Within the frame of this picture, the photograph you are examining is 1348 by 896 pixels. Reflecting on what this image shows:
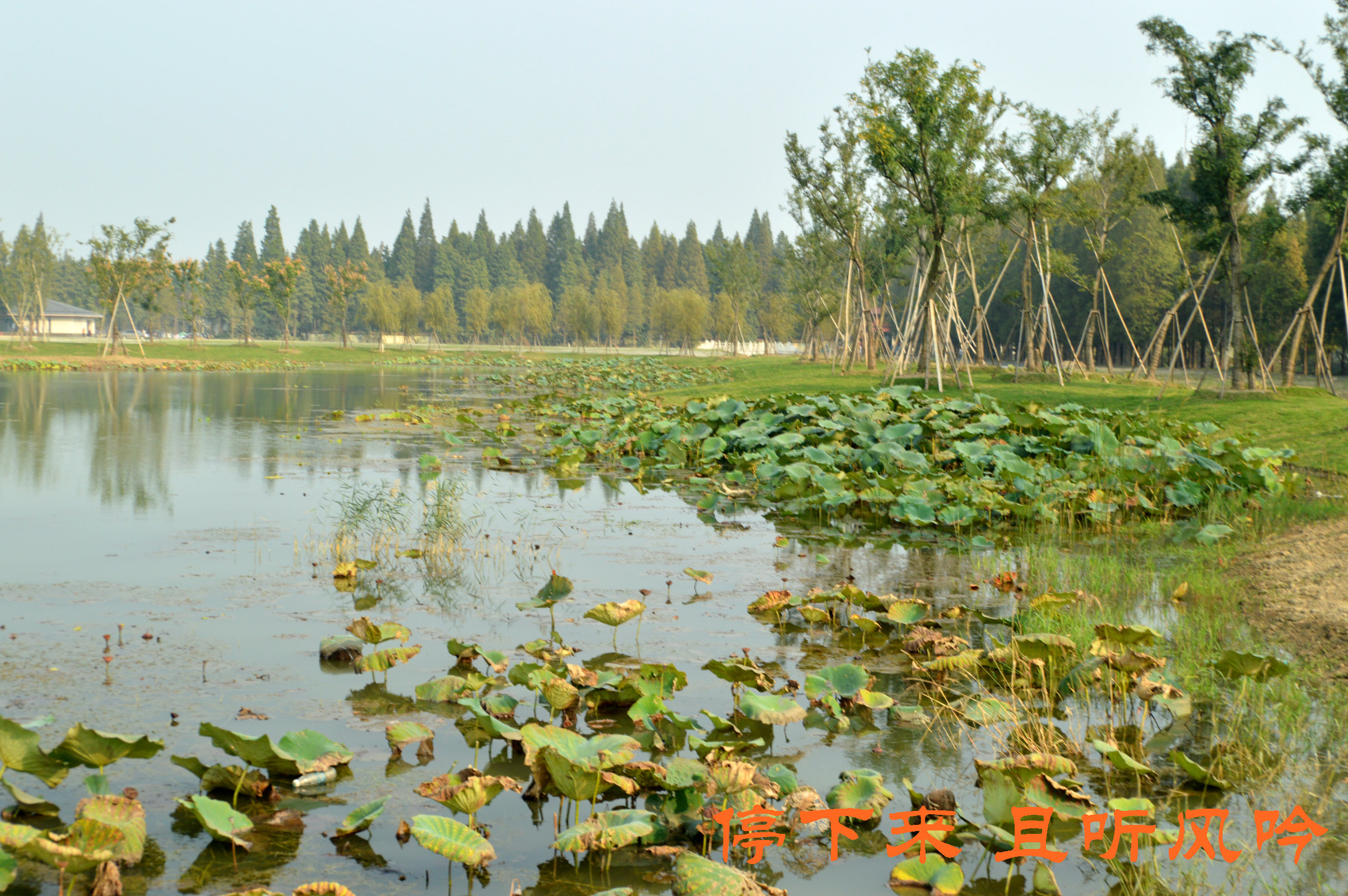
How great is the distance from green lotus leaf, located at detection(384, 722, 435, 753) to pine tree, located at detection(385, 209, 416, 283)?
10879 cm

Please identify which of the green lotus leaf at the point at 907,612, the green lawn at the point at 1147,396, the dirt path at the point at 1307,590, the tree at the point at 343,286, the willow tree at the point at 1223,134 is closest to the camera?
the dirt path at the point at 1307,590

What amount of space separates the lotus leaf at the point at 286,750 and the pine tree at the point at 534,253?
369ft

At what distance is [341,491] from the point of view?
11727 millimetres

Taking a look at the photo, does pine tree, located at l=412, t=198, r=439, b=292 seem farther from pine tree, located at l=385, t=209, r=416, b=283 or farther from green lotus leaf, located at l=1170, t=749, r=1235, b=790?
green lotus leaf, located at l=1170, t=749, r=1235, b=790

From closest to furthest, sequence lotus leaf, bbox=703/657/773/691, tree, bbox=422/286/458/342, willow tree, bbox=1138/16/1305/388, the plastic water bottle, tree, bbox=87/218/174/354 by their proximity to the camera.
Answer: the plastic water bottle < lotus leaf, bbox=703/657/773/691 < willow tree, bbox=1138/16/1305/388 < tree, bbox=87/218/174/354 < tree, bbox=422/286/458/342

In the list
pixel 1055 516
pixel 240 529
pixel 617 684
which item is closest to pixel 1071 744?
pixel 617 684

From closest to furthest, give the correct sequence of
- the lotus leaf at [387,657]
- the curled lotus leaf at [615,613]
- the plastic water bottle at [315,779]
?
1. the plastic water bottle at [315,779]
2. the lotus leaf at [387,657]
3. the curled lotus leaf at [615,613]

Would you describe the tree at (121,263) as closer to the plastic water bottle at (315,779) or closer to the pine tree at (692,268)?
the plastic water bottle at (315,779)

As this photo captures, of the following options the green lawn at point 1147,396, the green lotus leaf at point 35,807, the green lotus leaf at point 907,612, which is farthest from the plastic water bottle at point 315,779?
the green lawn at point 1147,396

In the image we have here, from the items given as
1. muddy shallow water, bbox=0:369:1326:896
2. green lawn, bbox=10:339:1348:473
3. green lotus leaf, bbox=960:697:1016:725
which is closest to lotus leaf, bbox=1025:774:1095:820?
muddy shallow water, bbox=0:369:1326:896

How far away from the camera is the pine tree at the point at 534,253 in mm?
115062

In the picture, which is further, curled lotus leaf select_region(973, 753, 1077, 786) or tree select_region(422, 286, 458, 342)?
tree select_region(422, 286, 458, 342)

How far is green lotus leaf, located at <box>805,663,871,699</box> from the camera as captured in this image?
5.02 m

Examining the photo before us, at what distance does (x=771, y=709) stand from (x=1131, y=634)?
6.82 feet
